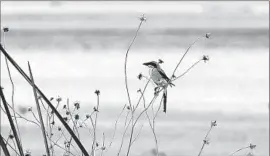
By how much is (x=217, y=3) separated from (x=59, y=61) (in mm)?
663

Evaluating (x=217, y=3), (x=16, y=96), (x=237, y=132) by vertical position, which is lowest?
(x=237, y=132)

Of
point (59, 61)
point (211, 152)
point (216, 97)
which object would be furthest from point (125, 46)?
point (211, 152)

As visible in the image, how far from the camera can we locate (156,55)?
2.03 meters

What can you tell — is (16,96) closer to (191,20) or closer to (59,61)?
(59,61)

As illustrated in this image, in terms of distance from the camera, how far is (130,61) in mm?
1999

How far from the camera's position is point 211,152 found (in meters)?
1.41

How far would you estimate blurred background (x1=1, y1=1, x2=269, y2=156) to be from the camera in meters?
1.75

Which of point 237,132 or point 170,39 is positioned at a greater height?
point 170,39

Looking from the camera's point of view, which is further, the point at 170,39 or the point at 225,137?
the point at 170,39

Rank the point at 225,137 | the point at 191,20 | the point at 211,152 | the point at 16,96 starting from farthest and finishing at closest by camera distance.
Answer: the point at 191,20 < the point at 16,96 < the point at 225,137 < the point at 211,152

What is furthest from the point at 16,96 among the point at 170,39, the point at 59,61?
the point at 170,39

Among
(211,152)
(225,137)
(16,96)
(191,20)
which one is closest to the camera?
(211,152)

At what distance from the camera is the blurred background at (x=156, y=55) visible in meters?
1.75

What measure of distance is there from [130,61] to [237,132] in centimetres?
53
